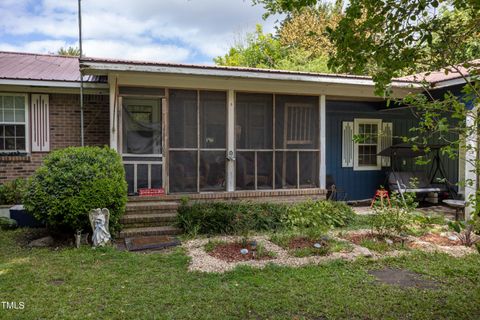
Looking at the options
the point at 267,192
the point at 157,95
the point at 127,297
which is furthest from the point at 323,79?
the point at 127,297

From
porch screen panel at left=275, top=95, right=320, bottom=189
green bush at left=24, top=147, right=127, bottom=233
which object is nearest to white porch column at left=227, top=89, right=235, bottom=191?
porch screen panel at left=275, top=95, right=320, bottom=189

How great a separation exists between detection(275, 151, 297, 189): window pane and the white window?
551 cm

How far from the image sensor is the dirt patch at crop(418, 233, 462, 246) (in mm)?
5930

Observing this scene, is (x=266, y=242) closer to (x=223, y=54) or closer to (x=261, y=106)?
(x=261, y=106)

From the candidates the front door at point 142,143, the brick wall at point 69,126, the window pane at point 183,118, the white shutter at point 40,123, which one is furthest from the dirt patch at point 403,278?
the white shutter at point 40,123

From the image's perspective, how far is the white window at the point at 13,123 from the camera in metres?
8.12

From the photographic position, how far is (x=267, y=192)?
25.7 ft

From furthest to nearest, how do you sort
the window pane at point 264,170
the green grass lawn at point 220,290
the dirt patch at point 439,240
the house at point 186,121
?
1. the window pane at point 264,170
2. the house at point 186,121
3. the dirt patch at point 439,240
4. the green grass lawn at point 220,290

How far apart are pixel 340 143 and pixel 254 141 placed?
3.33m

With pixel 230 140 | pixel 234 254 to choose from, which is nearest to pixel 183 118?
pixel 230 140

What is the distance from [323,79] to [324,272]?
13.9ft

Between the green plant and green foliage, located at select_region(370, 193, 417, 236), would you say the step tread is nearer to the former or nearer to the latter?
the green plant

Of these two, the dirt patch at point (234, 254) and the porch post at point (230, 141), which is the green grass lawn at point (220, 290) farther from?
the porch post at point (230, 141)

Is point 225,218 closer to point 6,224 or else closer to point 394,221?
point 394,221
